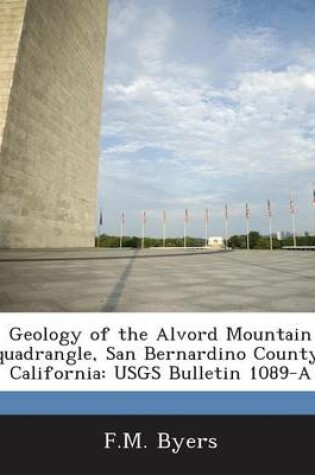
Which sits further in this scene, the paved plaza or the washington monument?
the washington monument

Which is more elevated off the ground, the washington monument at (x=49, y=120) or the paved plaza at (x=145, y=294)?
the washington monument at (x=49, y=120)

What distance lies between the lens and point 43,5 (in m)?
17.5

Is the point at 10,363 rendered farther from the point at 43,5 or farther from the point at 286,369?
the point at 43,5

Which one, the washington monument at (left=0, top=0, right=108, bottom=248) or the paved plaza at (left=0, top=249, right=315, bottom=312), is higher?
the washington monument at (left=0, top=0, right=108, bottom=248)

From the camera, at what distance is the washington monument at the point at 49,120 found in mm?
15547

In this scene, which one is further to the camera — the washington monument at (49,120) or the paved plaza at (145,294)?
the washington monument at (49,120)

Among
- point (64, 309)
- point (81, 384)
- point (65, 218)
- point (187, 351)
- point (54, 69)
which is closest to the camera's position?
point (81, 384)

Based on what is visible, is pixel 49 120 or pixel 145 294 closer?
pixel 145 294

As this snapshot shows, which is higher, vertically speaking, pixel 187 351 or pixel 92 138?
pixel 92 138

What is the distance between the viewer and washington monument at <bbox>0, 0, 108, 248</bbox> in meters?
15.5

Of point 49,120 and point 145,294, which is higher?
point 49,120

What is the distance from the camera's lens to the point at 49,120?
1880cm

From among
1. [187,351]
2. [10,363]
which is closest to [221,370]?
[187,351]
